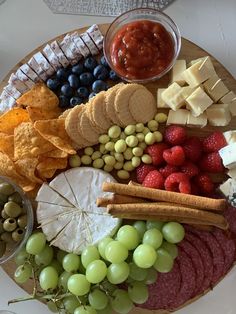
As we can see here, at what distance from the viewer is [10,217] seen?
1533 mm

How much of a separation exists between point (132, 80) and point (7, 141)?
1.30 feet

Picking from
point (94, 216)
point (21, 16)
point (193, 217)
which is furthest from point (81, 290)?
point (21, 16)

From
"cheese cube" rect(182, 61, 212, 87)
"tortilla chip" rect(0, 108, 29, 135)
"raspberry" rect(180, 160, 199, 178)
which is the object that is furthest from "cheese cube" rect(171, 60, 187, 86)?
"tortilla chip" rect(0, 108, 29, 135)

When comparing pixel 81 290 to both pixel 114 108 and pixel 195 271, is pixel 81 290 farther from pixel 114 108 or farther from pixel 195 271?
pixel 114 108

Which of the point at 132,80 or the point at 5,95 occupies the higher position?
the point at 5,95

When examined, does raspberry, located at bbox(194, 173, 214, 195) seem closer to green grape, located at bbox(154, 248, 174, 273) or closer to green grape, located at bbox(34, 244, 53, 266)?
green grape, located at bbox(154, 248, 174, 273)

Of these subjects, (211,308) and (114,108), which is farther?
(211,308)

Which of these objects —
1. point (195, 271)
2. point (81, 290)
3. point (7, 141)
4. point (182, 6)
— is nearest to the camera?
point (81, 290)

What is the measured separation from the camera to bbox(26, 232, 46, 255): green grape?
152 centimetres

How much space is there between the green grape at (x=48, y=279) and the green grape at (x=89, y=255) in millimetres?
86

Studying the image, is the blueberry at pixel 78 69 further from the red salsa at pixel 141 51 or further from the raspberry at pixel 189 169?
the raspberry at pixel 189 169

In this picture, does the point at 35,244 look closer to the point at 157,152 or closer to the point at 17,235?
the point at 17,235

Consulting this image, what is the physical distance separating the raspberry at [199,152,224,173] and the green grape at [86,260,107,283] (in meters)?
0.40

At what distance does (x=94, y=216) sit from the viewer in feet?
5.24
